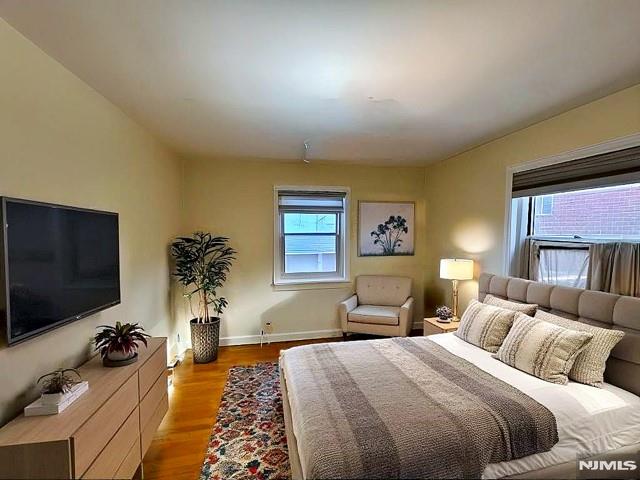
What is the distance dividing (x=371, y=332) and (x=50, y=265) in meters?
3.21

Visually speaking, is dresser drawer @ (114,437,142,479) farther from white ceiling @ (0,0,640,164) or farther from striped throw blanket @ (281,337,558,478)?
white ceiling @ (0,0,640,164)

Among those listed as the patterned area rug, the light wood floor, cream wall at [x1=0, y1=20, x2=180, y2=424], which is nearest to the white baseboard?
the light wood floor

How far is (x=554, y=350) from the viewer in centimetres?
195

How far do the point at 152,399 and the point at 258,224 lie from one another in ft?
8.15

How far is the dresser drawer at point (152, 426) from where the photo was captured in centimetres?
187

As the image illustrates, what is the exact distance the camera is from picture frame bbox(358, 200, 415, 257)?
176 inches

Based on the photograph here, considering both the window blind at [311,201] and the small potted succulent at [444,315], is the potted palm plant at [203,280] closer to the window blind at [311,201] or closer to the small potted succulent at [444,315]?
the window blind at [311,201]

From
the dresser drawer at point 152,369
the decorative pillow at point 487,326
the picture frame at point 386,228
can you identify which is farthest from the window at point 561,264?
the dresser drawer at point 152,369

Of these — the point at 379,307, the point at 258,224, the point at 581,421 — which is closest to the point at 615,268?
the point at 581,421

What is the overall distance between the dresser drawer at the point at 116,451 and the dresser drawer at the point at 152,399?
93 millimetres

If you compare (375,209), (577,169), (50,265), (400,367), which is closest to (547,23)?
(577,169)

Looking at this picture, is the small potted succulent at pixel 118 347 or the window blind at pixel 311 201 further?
the window blind at pixel 311 201

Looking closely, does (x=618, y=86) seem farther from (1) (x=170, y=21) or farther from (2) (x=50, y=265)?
(2) (x=50, y=265)

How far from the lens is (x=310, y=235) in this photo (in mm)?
4430
